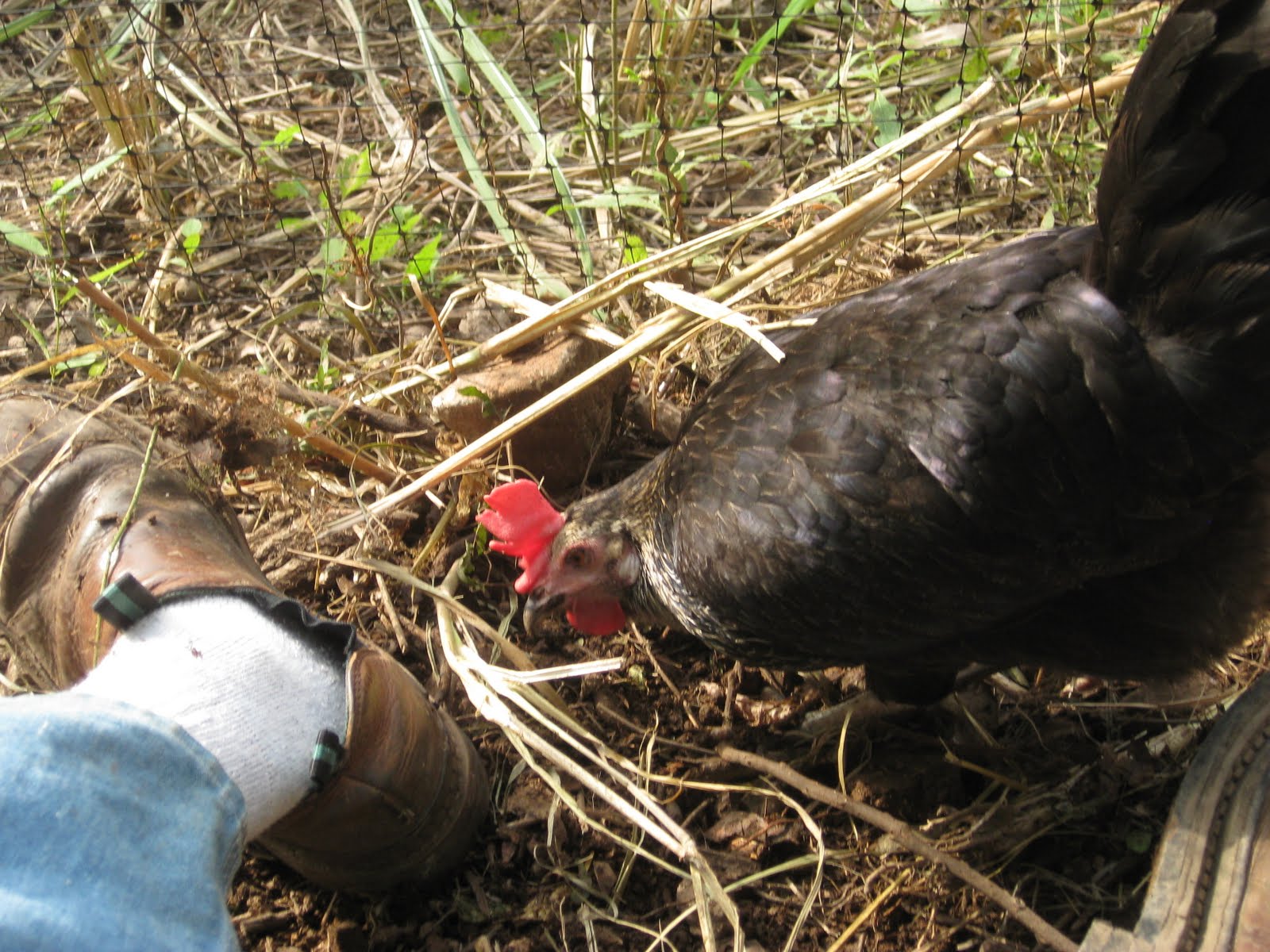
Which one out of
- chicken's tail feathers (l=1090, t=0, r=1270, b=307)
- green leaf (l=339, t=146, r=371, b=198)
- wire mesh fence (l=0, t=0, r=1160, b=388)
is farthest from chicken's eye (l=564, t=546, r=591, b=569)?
green leaf (l=339, t=146, r=371, b=198)

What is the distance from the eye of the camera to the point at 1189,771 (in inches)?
75.6

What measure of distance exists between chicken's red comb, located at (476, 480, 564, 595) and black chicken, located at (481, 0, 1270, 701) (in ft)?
1.45

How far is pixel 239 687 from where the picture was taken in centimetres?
183


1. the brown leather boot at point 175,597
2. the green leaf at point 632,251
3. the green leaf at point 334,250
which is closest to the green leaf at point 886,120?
the green leaf at point 632,251

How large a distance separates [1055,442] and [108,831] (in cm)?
169

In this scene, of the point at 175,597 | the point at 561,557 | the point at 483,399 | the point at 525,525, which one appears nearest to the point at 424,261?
the point at 483,399

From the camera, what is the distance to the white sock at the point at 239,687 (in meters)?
1.76

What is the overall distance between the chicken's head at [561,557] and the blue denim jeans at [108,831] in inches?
40.8

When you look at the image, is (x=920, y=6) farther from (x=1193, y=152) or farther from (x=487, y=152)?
(x=1193, y=152)

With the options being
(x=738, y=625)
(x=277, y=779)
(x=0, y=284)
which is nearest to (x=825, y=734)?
(x=738, y=625)

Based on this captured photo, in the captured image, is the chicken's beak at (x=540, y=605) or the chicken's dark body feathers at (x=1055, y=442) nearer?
the chicken's dark body feathers at (x=1055, y=442)

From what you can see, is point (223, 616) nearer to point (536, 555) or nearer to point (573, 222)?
point (536, 555)

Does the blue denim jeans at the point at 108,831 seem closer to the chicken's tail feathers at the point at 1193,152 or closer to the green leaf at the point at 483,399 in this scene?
the green leaf at the point at 483,399

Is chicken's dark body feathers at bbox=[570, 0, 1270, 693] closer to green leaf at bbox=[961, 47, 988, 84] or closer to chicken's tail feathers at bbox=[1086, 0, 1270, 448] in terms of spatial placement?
chicken's tail feathers at bbox=[1086, 0, 1270, 448]
